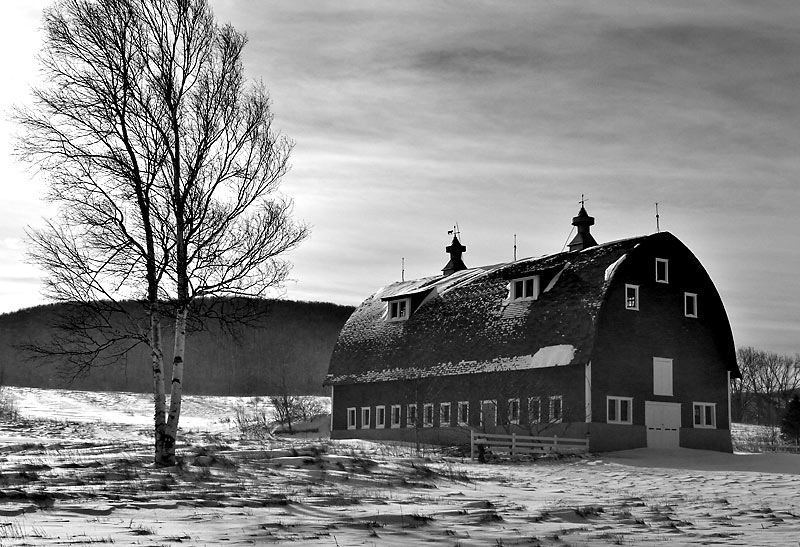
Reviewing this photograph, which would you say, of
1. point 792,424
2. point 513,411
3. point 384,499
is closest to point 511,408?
point 513,411

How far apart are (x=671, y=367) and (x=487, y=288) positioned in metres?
8.93

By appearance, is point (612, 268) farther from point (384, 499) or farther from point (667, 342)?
point (384, 499)

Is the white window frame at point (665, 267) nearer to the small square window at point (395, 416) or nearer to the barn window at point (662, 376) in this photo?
the barn window at point (662, 376)

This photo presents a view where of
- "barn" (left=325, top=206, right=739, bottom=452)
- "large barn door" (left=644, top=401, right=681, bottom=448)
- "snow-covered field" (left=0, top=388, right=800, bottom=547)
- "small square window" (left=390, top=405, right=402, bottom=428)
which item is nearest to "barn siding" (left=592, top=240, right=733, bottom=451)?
"barn" (left=325, top=206, right=739, bottom=452)

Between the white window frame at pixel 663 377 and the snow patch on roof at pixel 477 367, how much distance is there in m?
4.24

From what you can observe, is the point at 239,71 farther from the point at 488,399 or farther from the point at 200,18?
the point at 488,399

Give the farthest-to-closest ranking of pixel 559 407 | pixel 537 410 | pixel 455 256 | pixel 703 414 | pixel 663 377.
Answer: pixel 455 256 → pixel 703 414 → pixel 663 377 → pixel 537 410 → pixel 559 407

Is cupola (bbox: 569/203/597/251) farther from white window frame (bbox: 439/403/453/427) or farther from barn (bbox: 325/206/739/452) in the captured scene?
white window frame (bbox: 439/403/453/427)

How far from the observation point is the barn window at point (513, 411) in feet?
125

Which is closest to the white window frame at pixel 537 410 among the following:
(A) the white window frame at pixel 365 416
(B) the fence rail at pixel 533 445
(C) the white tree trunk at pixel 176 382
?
(B) the fence rail at pixel 533 445

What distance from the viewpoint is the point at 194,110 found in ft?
81.3

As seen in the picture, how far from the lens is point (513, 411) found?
38250 mm

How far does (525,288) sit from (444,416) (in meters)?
6.60

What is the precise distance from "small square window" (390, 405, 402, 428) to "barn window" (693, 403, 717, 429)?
1321 centimetres
